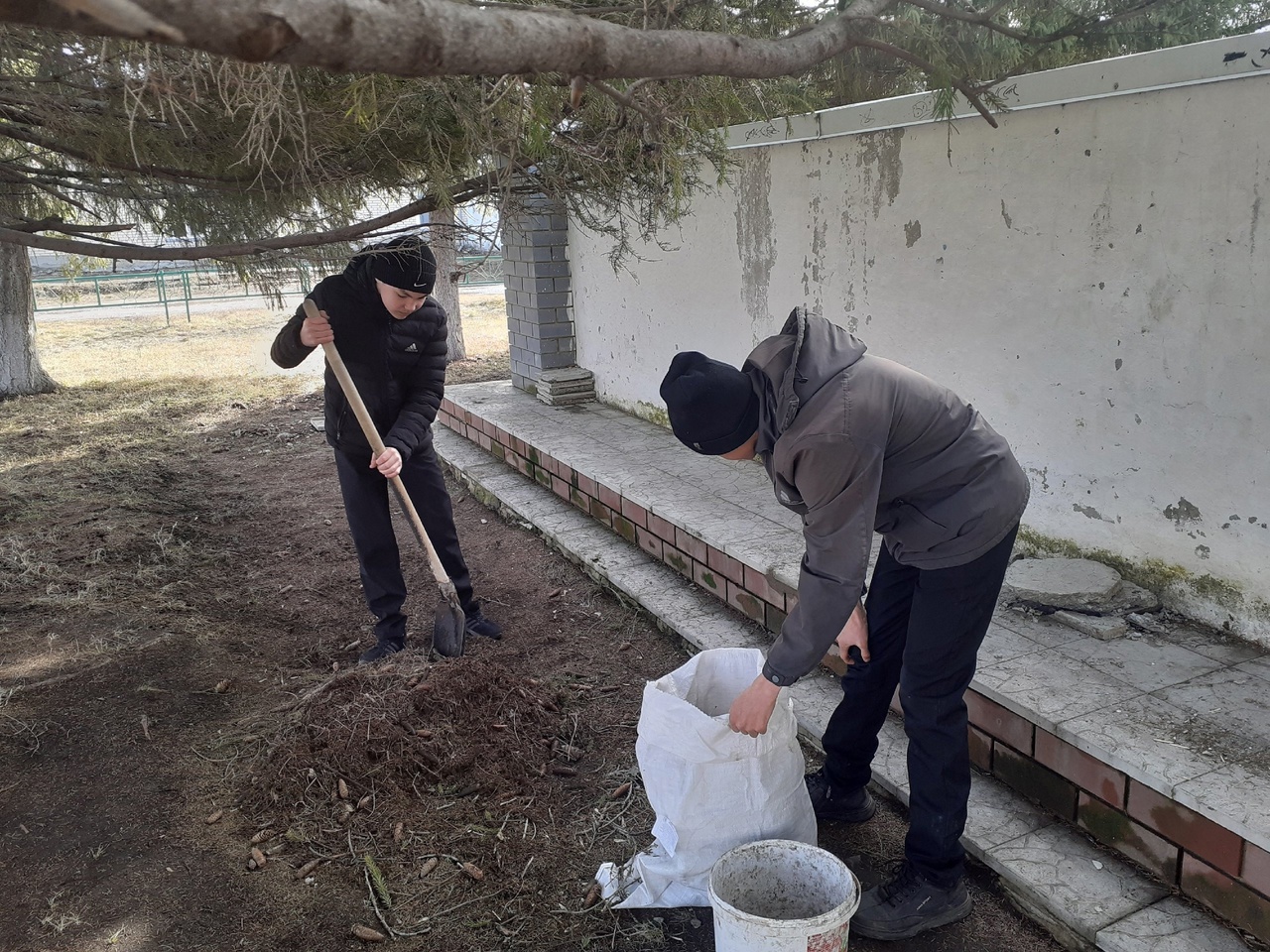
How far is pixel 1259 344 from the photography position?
2.77 metres

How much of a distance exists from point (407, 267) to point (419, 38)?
2.23 meters

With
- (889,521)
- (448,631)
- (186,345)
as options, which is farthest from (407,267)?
(186,345)

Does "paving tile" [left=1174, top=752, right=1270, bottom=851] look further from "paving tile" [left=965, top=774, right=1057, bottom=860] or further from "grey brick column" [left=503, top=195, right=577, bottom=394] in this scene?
"grey brick column" [left=503, top=195, right=577, bottom=394]

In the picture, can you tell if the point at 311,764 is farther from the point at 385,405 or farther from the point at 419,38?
the point at 419,38

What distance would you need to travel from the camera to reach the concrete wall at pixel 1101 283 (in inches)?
111

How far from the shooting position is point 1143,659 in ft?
9.27

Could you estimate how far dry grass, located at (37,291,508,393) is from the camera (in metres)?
11.6

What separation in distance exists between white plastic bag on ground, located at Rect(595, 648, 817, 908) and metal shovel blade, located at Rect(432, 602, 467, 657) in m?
1.42

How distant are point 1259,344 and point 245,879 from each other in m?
3.20

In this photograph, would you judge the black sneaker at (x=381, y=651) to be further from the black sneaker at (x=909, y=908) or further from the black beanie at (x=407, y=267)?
the black sneaker at (x=909, y=908)

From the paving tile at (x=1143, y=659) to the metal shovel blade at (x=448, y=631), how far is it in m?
2.13

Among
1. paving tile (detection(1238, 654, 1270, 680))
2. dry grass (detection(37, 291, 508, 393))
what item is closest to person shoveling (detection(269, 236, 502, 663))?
paving tile (detection(1238, 654, 1270, 680))

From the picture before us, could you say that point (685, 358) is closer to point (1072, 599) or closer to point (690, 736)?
point (690, 736)

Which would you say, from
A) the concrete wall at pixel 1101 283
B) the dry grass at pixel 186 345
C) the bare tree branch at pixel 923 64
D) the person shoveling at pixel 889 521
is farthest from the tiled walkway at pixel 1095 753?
the dry grass at pixel 186 345
